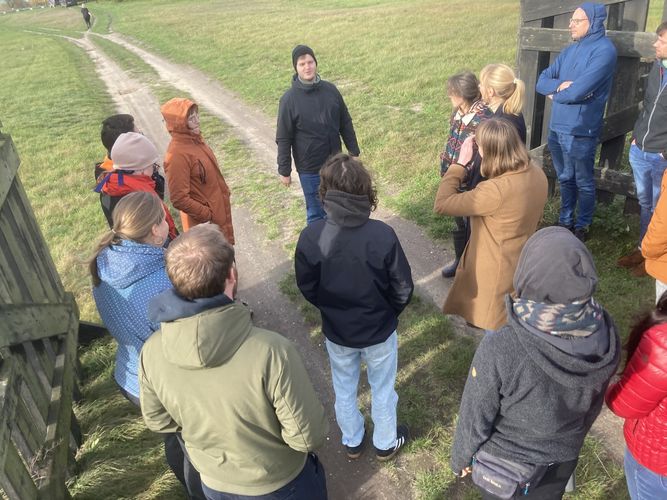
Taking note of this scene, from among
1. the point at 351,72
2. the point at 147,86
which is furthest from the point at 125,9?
the point at 351,72

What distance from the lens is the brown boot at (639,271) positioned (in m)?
5.04

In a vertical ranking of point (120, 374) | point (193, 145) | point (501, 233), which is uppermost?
point (193, 145)

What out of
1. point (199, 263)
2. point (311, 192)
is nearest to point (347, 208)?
point (199, 263)

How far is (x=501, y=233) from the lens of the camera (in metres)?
3.40

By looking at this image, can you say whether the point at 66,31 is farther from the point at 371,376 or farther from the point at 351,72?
the point at 371,376

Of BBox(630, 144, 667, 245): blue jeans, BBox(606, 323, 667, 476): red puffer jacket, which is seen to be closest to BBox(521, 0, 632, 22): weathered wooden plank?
BBox(630, 144, 667, 245): blue jeans

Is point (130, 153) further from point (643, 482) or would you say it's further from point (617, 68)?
point (617, 68)

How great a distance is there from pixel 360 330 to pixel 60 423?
7.03ft

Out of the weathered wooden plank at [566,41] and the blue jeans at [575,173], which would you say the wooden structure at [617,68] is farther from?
the blue jeans at [575,173]

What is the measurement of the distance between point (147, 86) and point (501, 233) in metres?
15.6

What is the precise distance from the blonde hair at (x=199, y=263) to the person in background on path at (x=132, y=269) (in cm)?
64

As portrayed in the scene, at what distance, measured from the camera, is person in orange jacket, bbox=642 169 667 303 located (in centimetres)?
329

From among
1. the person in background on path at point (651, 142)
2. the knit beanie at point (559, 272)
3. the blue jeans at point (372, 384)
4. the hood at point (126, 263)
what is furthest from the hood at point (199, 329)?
the person in background on path at point (651, 142)

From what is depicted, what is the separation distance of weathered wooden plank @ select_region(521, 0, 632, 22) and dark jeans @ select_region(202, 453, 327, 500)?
17.6 feet
